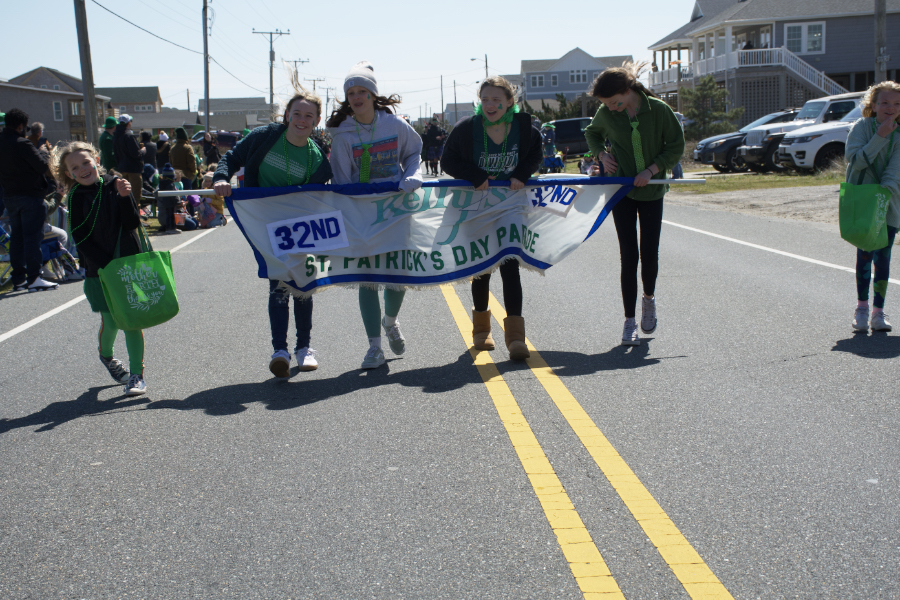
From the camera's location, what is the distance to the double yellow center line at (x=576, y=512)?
2922mm

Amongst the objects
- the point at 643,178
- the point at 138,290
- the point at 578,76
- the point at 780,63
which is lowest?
the point at 138,290

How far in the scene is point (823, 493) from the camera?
140 inches

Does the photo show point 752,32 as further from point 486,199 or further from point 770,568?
point 770,568

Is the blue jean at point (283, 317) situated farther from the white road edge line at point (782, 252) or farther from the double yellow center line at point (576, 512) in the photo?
the white road edge line at point (782, 252)

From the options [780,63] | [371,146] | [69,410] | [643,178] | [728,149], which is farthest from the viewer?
[780,63]

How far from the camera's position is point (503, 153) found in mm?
6016

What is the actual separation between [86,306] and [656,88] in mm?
50365

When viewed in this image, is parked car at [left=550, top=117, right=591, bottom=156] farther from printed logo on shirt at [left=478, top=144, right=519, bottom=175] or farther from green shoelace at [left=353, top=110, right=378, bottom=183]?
green shoelace at [left=353, top=110, right=378, bottom=183]

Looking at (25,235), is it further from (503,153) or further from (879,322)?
(879,322)

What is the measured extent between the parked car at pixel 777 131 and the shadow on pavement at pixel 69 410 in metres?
22.5

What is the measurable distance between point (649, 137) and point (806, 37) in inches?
1705

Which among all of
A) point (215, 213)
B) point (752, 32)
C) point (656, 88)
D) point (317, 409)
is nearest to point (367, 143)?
point (317, 409)

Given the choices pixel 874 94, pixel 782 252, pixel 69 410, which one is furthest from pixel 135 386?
pixel 782 252

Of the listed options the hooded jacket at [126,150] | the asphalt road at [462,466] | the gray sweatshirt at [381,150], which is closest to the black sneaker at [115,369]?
the asphalt road at [462,466]
